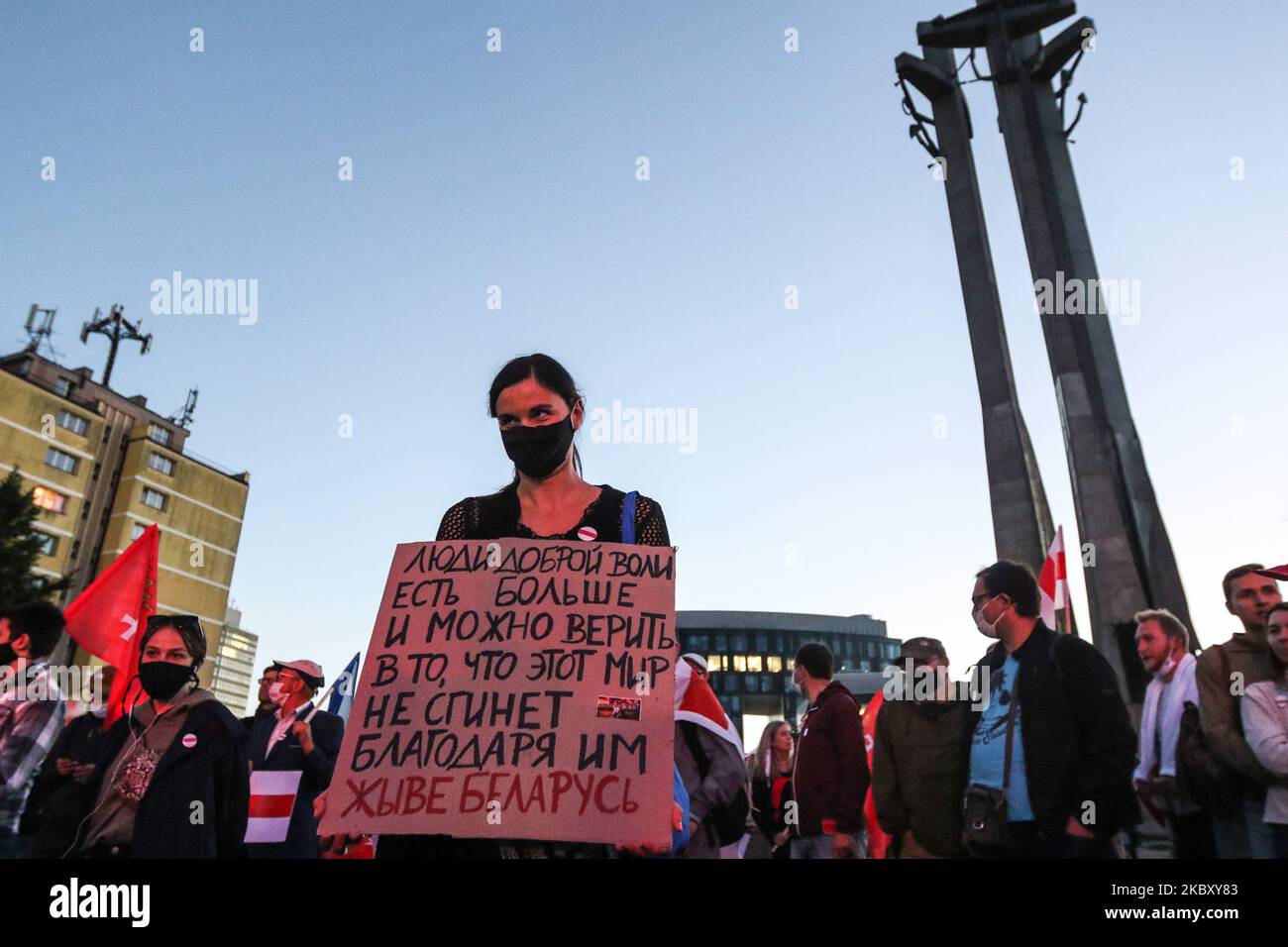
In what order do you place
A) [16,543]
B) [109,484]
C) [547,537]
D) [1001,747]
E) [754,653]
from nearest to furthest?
[547,537] < [1001,747] < [16,543] < [109,484] < [754,653]

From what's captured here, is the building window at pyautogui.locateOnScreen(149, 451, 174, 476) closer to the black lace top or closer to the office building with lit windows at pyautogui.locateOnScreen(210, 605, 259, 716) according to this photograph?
the black lace top

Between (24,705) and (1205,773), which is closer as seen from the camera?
(1205,773)

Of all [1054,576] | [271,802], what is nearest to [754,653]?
[1054,576]

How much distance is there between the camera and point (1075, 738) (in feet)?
13.6

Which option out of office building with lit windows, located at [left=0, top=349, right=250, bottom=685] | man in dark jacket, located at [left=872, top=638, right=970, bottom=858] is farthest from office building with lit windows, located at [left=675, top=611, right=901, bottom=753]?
man in dark jacket, located at [left=872, top=638, right=970, bottom=858]

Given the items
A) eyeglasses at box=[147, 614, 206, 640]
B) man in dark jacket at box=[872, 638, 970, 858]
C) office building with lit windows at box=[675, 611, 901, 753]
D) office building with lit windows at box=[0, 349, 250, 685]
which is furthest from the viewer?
office building with lit windows at box=[675, 611, 901, 753]

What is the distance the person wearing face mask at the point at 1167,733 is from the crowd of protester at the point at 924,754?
0.04 ft

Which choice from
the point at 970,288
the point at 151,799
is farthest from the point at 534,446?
the point at 970,288

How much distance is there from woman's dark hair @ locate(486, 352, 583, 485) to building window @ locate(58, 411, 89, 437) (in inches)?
2527

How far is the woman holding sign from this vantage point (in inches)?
118

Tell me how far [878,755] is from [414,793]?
3.65 metres

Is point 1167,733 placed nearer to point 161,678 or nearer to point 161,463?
point 161,678

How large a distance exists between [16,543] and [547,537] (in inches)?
1630

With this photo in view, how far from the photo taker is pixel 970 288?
20578 millimetres
